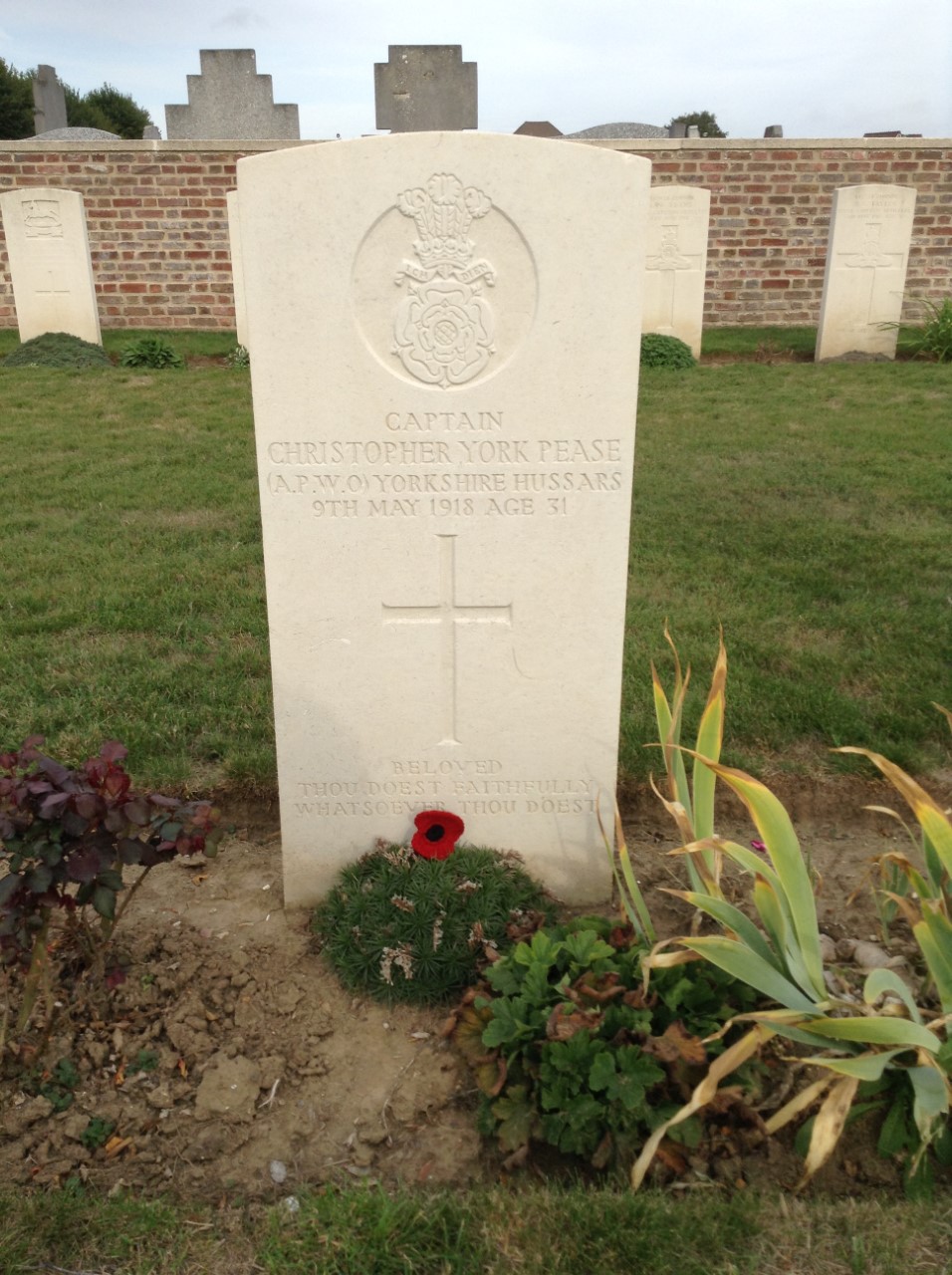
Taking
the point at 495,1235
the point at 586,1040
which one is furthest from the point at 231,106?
the point at 495,1235

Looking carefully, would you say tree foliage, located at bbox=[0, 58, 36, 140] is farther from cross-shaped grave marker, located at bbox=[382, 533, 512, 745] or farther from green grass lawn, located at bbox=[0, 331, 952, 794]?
cross-shaped grave marker, located at bbox=[382, 533, 512, 745]

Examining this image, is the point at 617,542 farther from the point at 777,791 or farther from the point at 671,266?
the point at 671,266

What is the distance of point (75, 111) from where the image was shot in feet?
104

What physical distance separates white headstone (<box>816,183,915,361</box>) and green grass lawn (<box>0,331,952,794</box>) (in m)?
2.80

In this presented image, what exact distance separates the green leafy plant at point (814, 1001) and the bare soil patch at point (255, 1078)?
9.3 inches

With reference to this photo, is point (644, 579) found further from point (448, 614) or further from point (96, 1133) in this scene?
point (96, 1133)

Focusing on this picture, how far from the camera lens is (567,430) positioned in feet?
8.07

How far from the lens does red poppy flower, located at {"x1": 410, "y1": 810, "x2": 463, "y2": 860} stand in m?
2.69

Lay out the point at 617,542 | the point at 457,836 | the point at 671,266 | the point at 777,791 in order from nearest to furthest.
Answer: the point at 617,542 → the point at 457,836 → the point at 777,791 → the point at 671,266

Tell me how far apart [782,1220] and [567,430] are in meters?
1.74

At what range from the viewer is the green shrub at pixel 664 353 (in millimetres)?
10414

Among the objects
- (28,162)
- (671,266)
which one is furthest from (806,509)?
(28,162)

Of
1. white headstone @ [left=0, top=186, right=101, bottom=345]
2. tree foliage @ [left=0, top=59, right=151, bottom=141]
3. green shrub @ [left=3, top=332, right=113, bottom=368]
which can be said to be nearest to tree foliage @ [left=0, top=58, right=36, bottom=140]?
tree foliage @ [left=0, top=59, right=151, bottom=141]

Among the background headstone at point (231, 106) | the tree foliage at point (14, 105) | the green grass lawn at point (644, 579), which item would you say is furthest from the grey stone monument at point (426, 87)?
the tree foliage at point (14, 105)
